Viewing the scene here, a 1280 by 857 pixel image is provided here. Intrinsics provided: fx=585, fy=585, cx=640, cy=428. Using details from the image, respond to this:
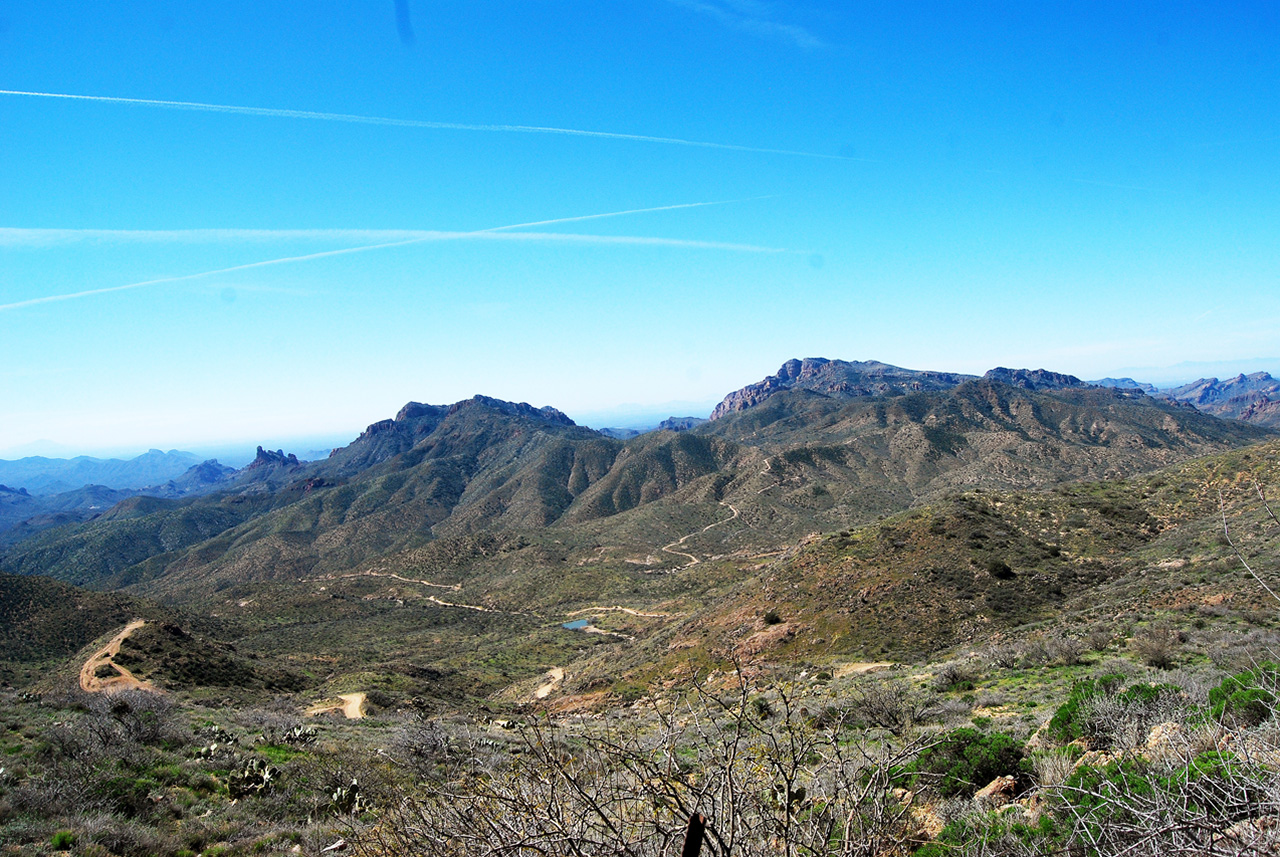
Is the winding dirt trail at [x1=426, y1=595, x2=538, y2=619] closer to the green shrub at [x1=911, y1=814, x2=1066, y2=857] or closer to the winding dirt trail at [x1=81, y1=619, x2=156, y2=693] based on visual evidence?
the winding dirt trail at [x1=81, y1=619, x2=156, y2=693]

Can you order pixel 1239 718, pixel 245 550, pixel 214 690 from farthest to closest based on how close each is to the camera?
pixel 245 550
pixel 214 690
pixel 1239 718

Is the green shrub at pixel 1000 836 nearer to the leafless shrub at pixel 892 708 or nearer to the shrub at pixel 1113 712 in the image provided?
the shrub at pixel 1113 712

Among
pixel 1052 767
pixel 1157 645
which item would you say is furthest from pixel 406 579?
pixel 1052 767

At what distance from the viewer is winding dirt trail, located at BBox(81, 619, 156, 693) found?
98.0ft

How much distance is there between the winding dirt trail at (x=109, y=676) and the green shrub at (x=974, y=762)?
111 ft

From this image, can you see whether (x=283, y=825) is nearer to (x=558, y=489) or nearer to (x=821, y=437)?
(x=558, y=489)

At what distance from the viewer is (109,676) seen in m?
31.6

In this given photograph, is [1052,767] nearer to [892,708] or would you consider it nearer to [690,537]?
[892,708]

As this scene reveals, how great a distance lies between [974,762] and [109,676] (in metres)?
41.3

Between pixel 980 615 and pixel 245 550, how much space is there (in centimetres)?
15150

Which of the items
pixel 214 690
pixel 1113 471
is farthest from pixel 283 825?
pixel 1113 471

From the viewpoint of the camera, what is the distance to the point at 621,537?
338ft

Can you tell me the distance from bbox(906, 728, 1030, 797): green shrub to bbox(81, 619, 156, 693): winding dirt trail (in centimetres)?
3380

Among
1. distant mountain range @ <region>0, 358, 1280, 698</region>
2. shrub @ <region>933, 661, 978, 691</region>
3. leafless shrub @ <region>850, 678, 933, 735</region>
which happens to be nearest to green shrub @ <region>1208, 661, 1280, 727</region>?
leafless shrub @ <region>850, 678, 933, 735</region>
